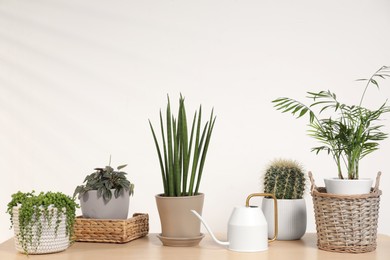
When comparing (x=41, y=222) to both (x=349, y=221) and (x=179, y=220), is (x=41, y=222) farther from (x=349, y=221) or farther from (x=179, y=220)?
(x=349, y=221)

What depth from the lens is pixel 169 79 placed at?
2246 mm

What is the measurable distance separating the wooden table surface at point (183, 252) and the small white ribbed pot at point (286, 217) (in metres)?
0.04

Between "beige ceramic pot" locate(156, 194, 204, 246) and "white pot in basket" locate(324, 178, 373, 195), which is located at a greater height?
"white pot in basket" locate(324, 178, 373, 195)

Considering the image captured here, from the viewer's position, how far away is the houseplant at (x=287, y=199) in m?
1.77

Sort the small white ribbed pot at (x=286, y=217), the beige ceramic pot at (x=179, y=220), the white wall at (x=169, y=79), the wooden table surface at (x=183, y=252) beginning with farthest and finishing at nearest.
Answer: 1. the white wall at (x=169, y=79)
2. the small white ribbed pot at (x=286, y=217)
3. the beige ceramic pot at (x=179, y=220)
4. the wooden table surface at (x=183, y=252)

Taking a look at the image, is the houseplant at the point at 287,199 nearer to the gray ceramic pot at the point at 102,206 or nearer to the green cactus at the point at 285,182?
the green cactus at the point at 285,182

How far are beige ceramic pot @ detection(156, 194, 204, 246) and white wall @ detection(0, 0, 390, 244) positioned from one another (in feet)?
1.81

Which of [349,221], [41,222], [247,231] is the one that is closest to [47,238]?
[41,222]

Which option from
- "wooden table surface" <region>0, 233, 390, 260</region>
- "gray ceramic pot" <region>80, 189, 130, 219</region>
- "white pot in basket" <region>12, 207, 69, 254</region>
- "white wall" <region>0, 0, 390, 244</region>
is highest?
"white wall" <region>0, 0, 390, 244</region>

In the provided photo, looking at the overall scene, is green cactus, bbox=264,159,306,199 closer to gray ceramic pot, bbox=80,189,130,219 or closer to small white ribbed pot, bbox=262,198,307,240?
small white ribbed pot, bbox=262,198,307,240

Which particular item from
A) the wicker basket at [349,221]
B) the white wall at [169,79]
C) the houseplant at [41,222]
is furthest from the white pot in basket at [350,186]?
the houseplant at [41,222]

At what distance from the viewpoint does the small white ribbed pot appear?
176 centimetres

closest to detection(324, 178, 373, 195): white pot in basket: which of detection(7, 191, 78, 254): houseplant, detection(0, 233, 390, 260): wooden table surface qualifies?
detection(0, 233, 390, 260): wooden table surface

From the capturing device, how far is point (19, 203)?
5.29ft
